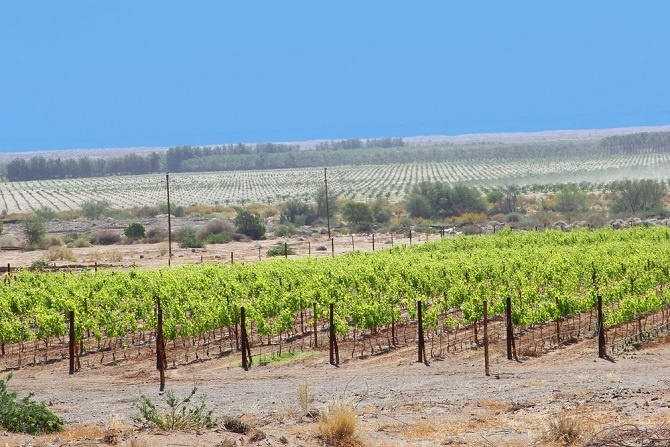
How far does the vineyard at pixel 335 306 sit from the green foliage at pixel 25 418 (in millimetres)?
6358

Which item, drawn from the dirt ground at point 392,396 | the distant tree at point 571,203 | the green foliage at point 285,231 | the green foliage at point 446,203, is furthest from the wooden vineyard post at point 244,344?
the distant tree at point 571,203

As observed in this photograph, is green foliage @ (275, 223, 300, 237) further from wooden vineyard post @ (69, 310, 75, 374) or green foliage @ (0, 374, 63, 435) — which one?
green foliage @ (0, 374, 63, 435)

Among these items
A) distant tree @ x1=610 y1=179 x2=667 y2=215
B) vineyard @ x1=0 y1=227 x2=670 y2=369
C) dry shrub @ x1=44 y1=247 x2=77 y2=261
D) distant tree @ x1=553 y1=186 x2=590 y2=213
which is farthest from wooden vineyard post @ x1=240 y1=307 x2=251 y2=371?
distant tree @ x1=553 y1=186 x2=590 y2=213

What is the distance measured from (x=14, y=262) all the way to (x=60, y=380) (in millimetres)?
32087

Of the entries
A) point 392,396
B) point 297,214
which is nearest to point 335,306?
point 392,396

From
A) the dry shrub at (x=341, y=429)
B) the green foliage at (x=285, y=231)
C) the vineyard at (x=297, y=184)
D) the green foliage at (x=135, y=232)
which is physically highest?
the vineyard at (x=297, y=184)

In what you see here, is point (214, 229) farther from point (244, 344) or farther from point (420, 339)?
point (420, 339)

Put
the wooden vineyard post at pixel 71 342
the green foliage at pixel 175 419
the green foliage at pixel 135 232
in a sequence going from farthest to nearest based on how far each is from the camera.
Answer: the green foliage at pixel 135 232, the wooden vineyard post at pixel 71 342, the green foliage at pixel 175 419

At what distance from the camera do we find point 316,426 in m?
13.0

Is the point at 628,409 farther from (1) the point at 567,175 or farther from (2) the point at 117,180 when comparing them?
(2) the point at 117,180

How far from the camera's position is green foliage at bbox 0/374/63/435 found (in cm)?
1269

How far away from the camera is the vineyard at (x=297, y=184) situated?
11194cm

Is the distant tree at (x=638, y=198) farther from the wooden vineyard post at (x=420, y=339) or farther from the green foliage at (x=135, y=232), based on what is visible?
the wooden vineyard post at (x=420, y=339)

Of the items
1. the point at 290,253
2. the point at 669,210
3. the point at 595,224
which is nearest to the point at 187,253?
the point at 290,253
